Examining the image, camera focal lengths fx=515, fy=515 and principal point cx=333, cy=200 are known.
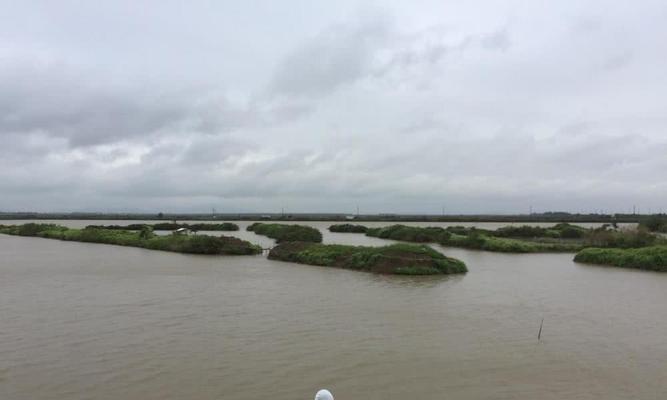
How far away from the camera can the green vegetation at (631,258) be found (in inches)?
1116

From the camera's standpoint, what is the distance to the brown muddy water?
9984 mm

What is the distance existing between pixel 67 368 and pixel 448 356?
27.2ft

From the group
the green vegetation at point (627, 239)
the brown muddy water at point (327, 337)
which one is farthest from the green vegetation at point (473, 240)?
the brown muddy water at point (327, 337)

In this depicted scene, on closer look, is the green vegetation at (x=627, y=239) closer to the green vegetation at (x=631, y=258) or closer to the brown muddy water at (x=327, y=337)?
the green vegetation at (x=631, y=258)

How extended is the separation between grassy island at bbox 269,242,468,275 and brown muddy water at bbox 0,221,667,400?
5.24 feet

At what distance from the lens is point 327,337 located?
13.4m

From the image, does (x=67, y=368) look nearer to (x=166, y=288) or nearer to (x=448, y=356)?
(x=448, y=356)

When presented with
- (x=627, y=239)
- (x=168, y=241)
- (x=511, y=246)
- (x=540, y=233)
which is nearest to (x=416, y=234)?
(x=511, y=246)

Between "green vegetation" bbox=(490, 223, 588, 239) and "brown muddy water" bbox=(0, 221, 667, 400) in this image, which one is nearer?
"brown muddy water" bbox=(0, 221, 667, 400)

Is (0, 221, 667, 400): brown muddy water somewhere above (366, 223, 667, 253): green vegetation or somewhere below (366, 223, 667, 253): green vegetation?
below

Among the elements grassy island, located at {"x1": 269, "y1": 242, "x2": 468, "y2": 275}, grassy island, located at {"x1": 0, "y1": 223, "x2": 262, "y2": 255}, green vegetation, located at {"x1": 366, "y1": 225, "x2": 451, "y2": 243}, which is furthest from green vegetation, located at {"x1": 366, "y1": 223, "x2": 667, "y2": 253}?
grassy island, located at {"x1": 0, "y1": 223, "x2": 262, "y2": 255}

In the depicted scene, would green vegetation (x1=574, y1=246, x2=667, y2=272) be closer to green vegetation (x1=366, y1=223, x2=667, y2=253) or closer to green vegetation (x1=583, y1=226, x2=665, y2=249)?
green vegetation (x1=583, y1=226, x2=665, y2=249)

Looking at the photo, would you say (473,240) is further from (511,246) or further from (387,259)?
(387,259)

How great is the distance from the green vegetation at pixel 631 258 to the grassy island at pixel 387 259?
1013 cm
